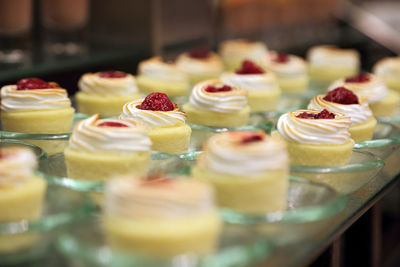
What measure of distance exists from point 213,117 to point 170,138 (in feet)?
1.34

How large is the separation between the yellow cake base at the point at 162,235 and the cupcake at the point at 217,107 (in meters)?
1.18

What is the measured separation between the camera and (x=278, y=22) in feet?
18.1

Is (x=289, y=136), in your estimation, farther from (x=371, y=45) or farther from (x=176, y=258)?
(x=371, y=45)

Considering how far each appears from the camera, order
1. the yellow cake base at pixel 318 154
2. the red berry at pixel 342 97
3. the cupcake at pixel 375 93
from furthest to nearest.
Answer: the cupcake at pixel 375 93, the red berry at pixel 342 97, the yellow cake base at pixel 318 154

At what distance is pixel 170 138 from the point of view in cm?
219

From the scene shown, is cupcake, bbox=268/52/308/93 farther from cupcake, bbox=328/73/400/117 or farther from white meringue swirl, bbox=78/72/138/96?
white meringue swirl, bbox=78/72/138/96

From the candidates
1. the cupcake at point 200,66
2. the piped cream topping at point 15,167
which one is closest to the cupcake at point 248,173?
the piped cream topping at point 15,167

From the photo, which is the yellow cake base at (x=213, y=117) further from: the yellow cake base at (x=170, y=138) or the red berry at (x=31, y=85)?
the red berry at (x=31, y=85)

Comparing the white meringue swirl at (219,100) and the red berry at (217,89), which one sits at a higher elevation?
the red berry at (217,89)

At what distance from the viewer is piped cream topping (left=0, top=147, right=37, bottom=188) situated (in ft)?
4.99

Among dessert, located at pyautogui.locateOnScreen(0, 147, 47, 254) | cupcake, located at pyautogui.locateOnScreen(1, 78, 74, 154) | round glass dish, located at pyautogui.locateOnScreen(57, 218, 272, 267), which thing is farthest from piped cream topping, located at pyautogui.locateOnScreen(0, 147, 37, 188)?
cupcake, located at pyautogui.locateOnScreen(1, 78, 74, 154)

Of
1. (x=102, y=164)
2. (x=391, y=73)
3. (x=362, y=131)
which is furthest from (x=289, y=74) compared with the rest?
(x=102, y=164)

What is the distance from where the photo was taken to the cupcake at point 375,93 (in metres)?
2.88

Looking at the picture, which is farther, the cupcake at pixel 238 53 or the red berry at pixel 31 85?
the cupcake at pixel 238 53
